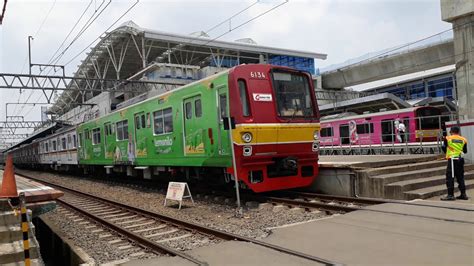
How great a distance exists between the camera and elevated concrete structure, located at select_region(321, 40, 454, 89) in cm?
2878

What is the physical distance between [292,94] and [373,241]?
5.19 metres

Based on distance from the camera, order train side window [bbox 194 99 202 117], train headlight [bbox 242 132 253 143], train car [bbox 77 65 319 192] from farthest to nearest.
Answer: train side window [bbox 194 99 202 117] → train car [bbox 77 65 319 192] → train headlight [bbox 242 132 253 143]

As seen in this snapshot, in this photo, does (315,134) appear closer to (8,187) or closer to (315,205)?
(315,205)

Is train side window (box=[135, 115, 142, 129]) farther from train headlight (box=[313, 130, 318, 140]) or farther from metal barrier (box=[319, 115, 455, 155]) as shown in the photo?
metal barrier (box=[319, 115, 455, 155])

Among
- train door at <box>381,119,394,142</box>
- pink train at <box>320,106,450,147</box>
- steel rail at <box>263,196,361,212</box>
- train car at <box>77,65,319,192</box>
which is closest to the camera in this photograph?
steel rail at <box>263,196,361,212</box>

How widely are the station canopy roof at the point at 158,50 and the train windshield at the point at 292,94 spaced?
35.4m

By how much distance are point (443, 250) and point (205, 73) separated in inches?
1541

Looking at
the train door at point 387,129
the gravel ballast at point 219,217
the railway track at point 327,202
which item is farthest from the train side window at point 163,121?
the train door at point 387,129

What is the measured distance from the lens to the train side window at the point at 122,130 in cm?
1583

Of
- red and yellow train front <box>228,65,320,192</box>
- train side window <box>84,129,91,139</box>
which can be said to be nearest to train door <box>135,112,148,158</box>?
red and yellow train front <box>228,65,320,192</box>

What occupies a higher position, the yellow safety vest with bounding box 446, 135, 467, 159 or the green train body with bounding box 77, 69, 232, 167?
the green train body with bounding box 77, 69, 232, 167

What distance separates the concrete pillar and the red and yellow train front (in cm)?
1111

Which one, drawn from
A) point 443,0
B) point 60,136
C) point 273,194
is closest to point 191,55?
point 60,136

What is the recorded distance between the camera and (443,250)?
16.5ft
